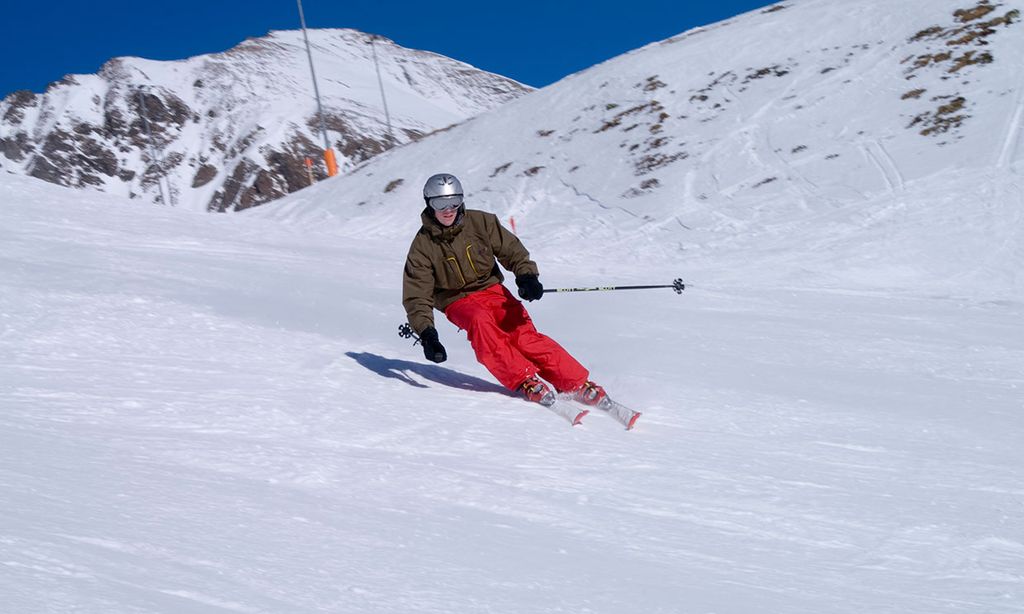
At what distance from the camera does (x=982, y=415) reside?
19.9 feet

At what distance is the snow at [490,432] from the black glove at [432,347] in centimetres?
28

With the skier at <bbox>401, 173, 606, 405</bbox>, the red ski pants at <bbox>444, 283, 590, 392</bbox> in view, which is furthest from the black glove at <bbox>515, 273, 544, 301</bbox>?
the red ski pants at <bbox>444, 283, 590, 392</bbox>

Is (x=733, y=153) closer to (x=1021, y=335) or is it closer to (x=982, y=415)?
(x=1021, y=335)

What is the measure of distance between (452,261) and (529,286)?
0.56m

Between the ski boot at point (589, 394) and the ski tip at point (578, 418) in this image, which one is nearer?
the ski tip at point (578, 418)

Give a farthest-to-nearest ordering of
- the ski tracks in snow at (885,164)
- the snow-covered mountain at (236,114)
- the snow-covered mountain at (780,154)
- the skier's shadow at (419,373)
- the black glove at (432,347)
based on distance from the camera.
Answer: the snow-covered mountain at (236,114) < the ski tracks in snow at (885,164) < the snow-covered mountain at (780,154) < the skier's shadow at (419,373) < the black glove at (432,347)

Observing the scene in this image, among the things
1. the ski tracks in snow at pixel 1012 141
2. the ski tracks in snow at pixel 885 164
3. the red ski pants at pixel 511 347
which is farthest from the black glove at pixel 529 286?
the ski tracks in snow at pixel 1012 141

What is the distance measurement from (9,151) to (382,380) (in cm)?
13286

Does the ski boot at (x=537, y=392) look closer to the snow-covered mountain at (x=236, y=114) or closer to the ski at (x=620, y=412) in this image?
the ski at (x=620, y=412)

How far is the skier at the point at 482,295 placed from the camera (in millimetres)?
6273

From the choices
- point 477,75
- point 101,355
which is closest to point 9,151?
point 477,75

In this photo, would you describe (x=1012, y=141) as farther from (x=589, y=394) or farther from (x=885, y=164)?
(x=589, y=394)

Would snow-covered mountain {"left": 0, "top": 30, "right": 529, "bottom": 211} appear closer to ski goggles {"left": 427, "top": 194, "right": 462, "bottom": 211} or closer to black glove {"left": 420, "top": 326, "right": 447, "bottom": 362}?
ski goggles {"left": 427, "top": 194, "right": 462, "bottom": 211}

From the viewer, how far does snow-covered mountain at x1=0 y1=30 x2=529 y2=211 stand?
91.9 m
